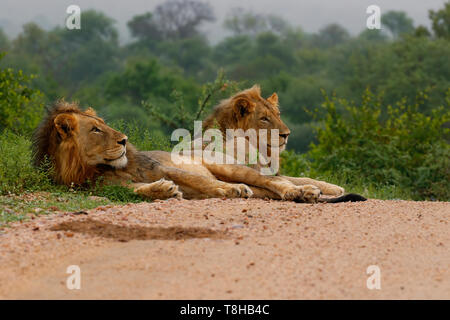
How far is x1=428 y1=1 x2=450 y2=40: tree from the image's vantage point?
186ft

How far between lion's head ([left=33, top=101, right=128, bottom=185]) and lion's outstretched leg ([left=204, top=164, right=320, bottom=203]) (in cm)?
104

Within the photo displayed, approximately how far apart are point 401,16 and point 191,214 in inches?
4381

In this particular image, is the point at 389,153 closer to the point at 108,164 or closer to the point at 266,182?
the point at 266,182

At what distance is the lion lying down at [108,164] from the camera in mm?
7207

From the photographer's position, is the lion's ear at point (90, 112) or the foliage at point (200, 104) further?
the foliage at point (200, 104)

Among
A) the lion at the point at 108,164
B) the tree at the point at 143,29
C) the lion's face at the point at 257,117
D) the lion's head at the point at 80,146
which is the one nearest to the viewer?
the lion at the point at 108,164

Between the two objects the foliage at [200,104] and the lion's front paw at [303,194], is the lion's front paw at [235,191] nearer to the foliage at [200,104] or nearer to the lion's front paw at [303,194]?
the lion's front paw at [303,194]

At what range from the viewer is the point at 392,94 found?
4800 centimetres

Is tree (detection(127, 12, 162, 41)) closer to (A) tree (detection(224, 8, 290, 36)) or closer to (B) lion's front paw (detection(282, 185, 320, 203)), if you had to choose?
(A) tree (detection(224, 8, 290, 36))

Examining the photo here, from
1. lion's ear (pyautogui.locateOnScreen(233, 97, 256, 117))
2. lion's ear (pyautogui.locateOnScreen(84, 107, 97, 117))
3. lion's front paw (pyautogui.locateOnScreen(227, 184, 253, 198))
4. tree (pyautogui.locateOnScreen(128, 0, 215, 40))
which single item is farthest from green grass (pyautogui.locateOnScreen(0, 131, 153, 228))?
tree (pyautogui.locateOnScreen(128, 0, 215, 40))

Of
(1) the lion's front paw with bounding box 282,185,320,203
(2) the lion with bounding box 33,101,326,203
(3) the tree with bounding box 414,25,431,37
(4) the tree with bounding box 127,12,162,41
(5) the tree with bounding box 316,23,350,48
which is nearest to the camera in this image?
(1) the lion's front paw with bounding box 282,185,320,203

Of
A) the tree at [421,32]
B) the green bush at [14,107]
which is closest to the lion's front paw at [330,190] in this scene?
the green bush at [14,107]

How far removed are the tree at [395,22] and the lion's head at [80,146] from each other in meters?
108

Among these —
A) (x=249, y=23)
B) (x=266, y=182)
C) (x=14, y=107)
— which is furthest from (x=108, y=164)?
(x=249, y=23)
